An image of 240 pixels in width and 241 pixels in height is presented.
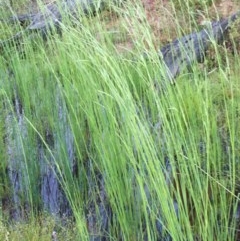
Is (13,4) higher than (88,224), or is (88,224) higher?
(13,4)

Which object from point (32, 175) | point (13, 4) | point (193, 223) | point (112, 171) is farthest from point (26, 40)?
point (13, 4)

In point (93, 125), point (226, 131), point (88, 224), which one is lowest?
point (88, 224)

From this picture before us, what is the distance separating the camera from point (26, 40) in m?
3.84

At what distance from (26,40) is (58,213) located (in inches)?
64.5

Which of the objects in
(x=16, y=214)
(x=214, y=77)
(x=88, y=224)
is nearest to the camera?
(x=88, y=224)

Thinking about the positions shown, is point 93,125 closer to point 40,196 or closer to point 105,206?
point 105,206

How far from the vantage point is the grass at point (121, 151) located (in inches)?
74.6

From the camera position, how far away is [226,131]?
269cm

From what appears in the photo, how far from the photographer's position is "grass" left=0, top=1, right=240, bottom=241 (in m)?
1.90

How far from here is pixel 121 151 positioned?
229cm

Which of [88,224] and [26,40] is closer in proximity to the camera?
[88,224]

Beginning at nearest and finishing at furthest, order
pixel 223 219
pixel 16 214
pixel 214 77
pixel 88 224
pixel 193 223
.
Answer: pixel 223 219 → pixel 193 223 → pixel 88 224 → pixel 16 214 → pixel 214 77

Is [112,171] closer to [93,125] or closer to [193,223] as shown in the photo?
[93,125]

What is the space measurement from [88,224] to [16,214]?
1.47ft
